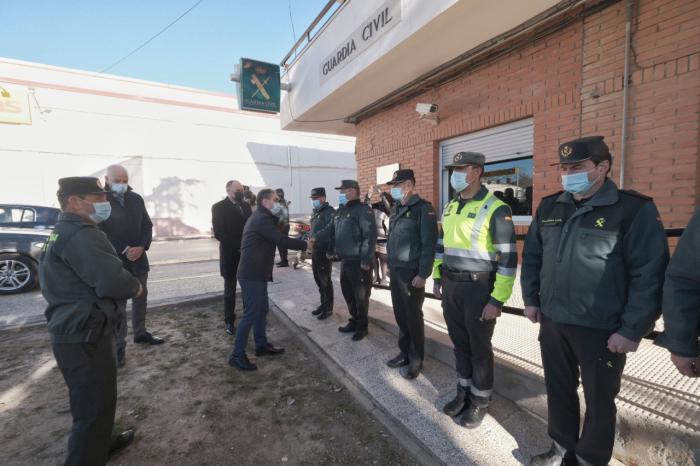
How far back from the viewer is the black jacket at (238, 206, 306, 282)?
11.3 ft

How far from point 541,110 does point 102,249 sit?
16.6ft

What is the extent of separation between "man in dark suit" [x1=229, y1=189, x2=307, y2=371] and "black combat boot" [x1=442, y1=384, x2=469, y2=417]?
1.95 metres

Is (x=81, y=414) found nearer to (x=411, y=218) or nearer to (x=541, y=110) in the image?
(x=411, y=218)

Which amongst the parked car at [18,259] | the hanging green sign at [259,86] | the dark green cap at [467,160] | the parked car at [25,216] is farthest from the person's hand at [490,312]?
the parked car at [25,216]

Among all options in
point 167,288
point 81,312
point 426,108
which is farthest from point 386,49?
point 167,288

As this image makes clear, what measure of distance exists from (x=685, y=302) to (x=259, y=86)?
8.27 m

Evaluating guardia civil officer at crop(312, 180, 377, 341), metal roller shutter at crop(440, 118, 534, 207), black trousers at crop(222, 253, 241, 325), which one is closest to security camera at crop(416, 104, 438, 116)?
metal roller shutter at crop(440, 118, 534, 207)

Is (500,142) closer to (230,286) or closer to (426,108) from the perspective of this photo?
(426,108)

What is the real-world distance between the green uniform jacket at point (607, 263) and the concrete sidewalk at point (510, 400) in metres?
0.74

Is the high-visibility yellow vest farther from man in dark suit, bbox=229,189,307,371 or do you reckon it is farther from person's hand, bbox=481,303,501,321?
man in dark suit, bbox=229,189,307,371

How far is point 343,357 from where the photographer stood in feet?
11.2

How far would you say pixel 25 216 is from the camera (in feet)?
25.1

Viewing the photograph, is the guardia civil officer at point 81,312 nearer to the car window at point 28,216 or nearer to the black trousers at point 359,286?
the black trousers at point 359,286

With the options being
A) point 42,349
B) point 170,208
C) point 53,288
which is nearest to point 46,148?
point 170,208
